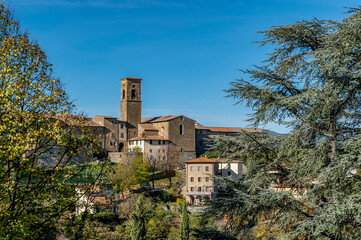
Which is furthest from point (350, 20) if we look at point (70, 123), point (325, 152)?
point (70, 123)

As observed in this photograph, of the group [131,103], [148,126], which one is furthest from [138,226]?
[131,103]

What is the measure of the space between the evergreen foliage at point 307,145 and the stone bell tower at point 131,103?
5817 centimetres

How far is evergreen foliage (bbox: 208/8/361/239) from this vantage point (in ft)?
22.7

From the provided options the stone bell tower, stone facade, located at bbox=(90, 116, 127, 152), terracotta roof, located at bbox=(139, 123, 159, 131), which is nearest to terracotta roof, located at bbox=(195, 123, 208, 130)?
terracotta roof, located at bbox=(139, 123, 159, 131)

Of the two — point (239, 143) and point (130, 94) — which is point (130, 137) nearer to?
point (130, 94)

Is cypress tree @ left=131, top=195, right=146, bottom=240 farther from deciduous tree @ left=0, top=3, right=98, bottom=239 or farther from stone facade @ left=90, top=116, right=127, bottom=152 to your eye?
stone facade @ left=90, top=116, right=127, bottom=152

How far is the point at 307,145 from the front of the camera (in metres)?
8.19

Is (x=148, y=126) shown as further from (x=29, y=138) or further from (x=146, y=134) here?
(x=29, y=138)

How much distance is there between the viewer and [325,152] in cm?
765

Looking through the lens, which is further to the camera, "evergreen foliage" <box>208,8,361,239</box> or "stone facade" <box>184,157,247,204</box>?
"stone facade" <box>184,157,247,204</box>

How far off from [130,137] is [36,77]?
190ft

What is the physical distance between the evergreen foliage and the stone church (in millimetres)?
51083

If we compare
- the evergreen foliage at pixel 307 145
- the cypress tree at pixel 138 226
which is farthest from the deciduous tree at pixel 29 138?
the cypress tree at pixel 138 226

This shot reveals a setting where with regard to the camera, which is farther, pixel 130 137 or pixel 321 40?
pixel 130 137
